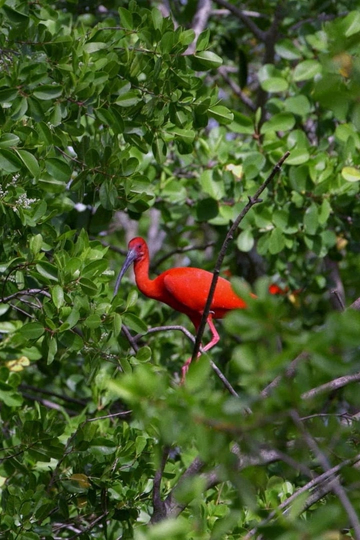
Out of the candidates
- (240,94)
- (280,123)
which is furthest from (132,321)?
(240,94)

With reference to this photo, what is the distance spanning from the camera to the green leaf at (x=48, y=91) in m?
3.08

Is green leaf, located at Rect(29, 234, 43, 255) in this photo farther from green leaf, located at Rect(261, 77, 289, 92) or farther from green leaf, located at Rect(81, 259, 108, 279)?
green leaf, located at Rect(261, 77, 289, 92)

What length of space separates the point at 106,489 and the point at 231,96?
4.98 meters

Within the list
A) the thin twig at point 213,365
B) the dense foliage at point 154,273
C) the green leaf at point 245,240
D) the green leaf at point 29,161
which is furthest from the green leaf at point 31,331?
the green leaf at point 245,240

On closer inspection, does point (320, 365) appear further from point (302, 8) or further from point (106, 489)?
point (302, 8)

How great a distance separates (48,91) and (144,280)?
220 centimetres

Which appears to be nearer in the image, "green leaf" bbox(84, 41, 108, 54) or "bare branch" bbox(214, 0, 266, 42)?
"green leaf" bbox(84, 41, 108, 54)

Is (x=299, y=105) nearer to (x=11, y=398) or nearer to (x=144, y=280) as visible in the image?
(x=144, y=280)

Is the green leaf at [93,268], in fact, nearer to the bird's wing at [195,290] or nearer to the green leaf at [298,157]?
the bird's wing at [195,290]

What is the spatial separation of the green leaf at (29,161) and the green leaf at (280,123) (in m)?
2.03

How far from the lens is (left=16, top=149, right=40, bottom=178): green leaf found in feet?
10.3

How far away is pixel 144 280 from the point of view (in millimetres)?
5195

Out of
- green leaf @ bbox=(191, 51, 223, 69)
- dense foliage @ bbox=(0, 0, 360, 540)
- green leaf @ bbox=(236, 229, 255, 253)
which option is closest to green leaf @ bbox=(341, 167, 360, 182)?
dense foliage @ bbox=(0, 0, 360, 540)

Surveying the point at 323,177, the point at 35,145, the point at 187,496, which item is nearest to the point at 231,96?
the point at 323,177
